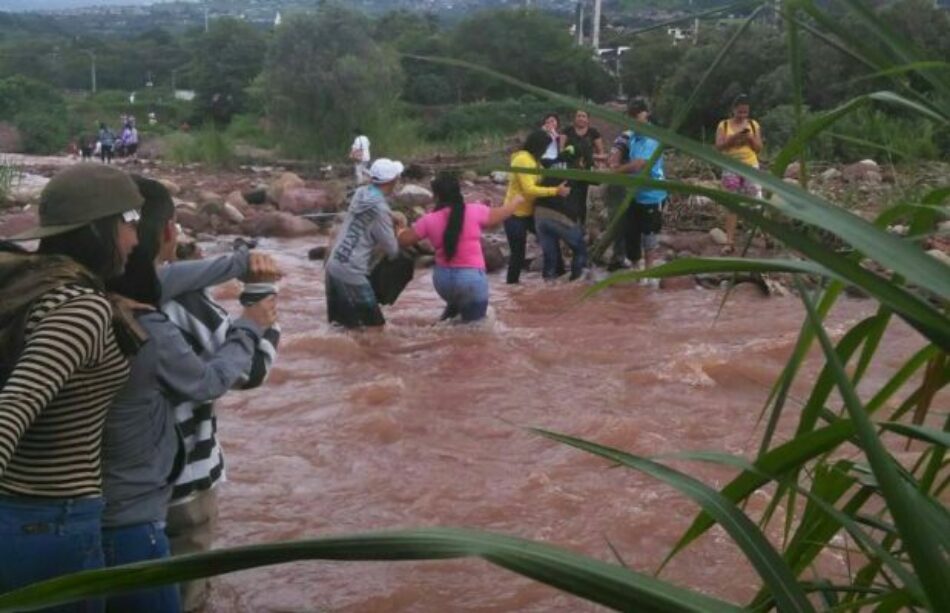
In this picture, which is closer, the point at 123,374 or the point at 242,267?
the point at 123,374

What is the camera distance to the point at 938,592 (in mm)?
Result: 916

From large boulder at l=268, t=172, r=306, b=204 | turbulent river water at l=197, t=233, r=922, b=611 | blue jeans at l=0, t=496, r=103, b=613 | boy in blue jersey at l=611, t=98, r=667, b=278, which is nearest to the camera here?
blue jeans at l=0, t=496, r=103, b=613

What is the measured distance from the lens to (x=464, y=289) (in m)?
8.12

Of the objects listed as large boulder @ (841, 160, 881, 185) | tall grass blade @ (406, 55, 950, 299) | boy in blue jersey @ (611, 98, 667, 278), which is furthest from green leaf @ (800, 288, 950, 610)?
large boulder @ (841, 160, 881, 185)

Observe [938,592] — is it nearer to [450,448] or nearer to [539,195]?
[450,448]

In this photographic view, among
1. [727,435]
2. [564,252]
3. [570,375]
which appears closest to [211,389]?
[727,435]

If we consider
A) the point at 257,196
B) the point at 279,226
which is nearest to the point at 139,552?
the point at 279,226

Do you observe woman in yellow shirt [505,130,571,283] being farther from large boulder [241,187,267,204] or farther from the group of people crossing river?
large boulder [241,187,267,204]

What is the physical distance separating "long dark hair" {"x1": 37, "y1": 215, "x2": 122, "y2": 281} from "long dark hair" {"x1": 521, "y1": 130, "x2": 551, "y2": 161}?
668cm

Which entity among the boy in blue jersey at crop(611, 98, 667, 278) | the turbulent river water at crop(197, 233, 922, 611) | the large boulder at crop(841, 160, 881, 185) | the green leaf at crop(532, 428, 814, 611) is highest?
the green leaf at crop(532, 428, 814, 611)

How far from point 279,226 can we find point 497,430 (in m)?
8.95

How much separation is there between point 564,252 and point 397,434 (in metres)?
5.83

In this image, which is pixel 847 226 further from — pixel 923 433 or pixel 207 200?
pixel 207 200

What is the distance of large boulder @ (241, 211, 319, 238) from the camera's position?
48.4ft
